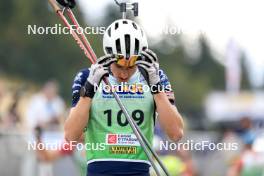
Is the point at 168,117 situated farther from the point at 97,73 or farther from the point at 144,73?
the point at 97,73

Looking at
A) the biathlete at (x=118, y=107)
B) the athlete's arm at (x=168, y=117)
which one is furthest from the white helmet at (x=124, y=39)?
the athlete's arm at (x=168, y=117)

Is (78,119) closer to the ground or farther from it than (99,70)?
closer to the ground

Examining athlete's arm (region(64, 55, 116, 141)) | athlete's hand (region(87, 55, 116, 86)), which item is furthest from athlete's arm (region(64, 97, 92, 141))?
athlete's hand (region(87, 55, 116, 86))

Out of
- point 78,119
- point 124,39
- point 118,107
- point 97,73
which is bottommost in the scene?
point 78,119

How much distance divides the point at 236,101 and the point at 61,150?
56925 millimetres

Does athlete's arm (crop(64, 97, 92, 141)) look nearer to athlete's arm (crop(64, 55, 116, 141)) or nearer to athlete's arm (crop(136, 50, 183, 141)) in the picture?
athlete's arm (crop(64, 55, 116, 141))

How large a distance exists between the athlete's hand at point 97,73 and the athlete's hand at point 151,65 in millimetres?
243

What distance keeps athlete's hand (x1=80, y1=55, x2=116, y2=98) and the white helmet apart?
109 millimetres

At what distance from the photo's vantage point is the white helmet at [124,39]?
26.1ft

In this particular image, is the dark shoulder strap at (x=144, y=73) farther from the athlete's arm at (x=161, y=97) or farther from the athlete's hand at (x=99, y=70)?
the athlete's hand at (x=99, y=70)

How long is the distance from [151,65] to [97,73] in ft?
1.45

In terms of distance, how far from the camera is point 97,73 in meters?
7.90

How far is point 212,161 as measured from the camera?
66.0 ft

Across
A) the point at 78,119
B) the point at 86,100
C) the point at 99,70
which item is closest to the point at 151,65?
the point at 99,70
